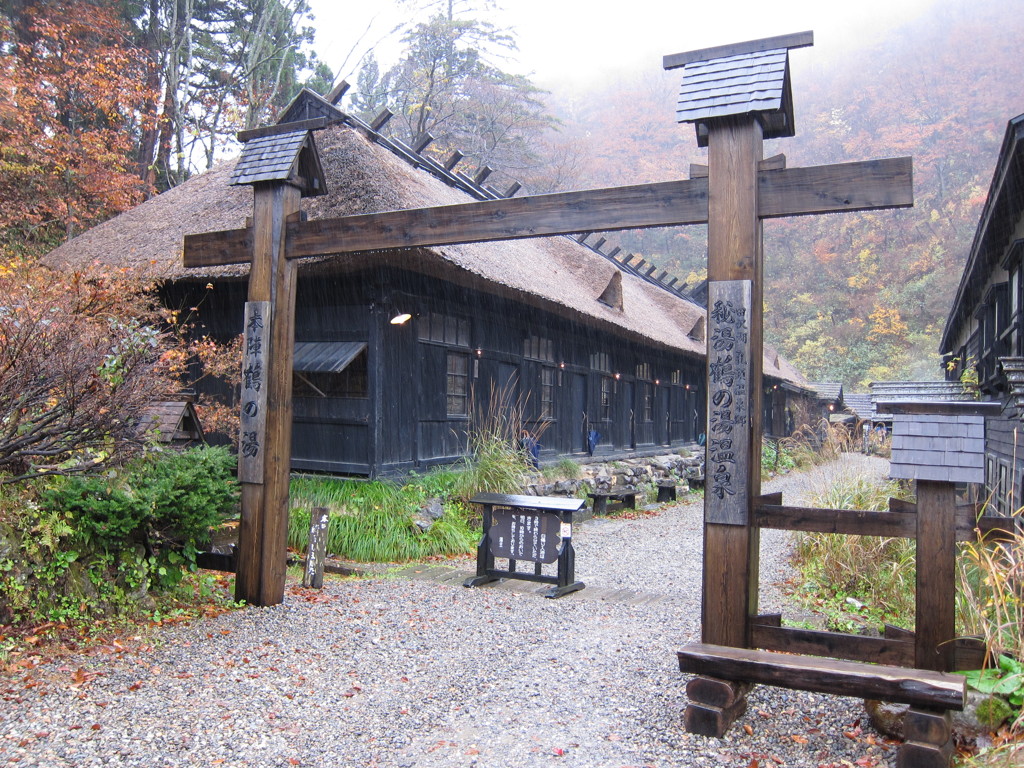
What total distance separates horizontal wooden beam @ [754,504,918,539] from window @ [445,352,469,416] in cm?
665

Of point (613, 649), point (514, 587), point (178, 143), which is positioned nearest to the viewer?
point (613, 649)

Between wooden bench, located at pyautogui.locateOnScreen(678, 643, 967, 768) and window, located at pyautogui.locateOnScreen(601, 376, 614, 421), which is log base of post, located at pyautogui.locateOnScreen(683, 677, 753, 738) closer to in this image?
wooden bench, located at pyautogui.locateOnScreen(678, 643, 967, 768)

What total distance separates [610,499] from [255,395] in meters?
7.72

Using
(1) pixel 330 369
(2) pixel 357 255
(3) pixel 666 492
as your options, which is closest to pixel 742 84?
(2) pixel 357 255

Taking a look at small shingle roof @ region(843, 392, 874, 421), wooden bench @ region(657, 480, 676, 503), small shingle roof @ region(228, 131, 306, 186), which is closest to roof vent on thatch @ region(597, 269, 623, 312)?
wooden bench @ region(657, 480, 676, 503)

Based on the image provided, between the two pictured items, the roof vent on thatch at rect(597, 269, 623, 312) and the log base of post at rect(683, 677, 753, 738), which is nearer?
the log base of post at rect(683, 677, 753, 738)

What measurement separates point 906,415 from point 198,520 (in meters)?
4.42

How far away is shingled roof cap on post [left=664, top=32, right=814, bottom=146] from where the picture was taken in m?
3.94

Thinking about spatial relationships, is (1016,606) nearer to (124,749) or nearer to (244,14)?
(124,749)

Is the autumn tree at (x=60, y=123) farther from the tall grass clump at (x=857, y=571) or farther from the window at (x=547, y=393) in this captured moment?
the tall grass clump at (x=857, y=571)

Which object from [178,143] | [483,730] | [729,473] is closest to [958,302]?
[729,473]

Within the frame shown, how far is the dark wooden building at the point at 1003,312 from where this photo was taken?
6.19 m

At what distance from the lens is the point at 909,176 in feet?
12.3

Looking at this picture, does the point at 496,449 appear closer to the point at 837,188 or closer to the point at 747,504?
the point at 747,504
